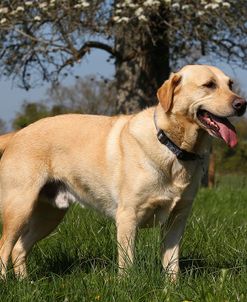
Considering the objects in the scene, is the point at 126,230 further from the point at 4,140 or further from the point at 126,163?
the point at 4,140

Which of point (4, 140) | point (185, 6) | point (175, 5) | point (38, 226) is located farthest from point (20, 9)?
point (38, 226)

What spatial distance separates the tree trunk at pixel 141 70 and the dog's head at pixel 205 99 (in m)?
8.56

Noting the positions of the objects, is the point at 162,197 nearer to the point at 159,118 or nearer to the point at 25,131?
the point at 159,118

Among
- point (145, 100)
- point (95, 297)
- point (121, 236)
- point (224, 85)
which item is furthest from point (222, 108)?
point (145, 100)

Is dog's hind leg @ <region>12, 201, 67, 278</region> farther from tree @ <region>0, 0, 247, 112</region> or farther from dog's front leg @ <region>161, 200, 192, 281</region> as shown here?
tree @ <region>0, 0, 247, 112</region>

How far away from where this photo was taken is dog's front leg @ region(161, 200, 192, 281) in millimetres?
5008

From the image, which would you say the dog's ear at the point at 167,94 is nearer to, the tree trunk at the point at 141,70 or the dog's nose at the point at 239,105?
the dog's nose at the point at 239,105

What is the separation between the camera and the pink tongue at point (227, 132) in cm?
464

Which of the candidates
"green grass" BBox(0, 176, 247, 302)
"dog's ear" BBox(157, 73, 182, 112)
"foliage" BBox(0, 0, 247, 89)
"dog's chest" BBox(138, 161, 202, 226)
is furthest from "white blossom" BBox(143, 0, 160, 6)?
"dog's chest" BBox(138, 161, 202, 226)

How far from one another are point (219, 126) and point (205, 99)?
8.6 inches

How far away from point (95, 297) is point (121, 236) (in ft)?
3.09

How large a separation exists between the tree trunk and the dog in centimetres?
813

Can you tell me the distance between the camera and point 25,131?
5.48 metres

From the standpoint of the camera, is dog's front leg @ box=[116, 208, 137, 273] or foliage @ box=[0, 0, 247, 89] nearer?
dog's front leg @ box=[116, 208, 137, 273]
